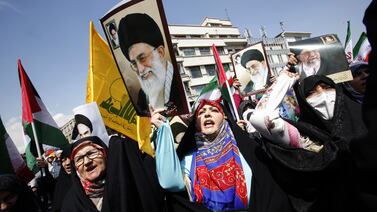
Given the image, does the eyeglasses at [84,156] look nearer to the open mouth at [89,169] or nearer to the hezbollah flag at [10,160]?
the open mouth at [89,169]

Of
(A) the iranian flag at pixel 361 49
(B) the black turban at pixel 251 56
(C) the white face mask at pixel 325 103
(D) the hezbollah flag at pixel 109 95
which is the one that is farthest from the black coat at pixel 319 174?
(A) the iranian flag at pixel 361 49

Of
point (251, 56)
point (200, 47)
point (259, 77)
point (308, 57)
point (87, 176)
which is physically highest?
point (200, 47)

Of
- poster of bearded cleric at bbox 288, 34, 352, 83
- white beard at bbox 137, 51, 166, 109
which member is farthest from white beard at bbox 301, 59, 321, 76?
white beard at bbox 137, 51, 166, 109

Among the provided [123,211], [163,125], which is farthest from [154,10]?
[123,211]

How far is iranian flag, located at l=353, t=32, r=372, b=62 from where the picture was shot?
16.3 feet

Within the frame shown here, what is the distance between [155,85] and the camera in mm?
2309

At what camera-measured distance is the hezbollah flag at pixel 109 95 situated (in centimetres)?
251

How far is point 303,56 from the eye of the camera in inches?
117

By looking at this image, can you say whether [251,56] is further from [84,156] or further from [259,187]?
[84,156]

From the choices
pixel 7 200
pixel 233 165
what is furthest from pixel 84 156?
pixel 233 165

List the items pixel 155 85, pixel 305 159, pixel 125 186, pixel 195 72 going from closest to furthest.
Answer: pixel 305 159 < pixel 125 186 < pixel 155 85 < pixel 195 72

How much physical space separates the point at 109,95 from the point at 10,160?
145cm

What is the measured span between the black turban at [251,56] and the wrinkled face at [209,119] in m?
3.10

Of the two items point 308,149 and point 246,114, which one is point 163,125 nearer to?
point 308,149
